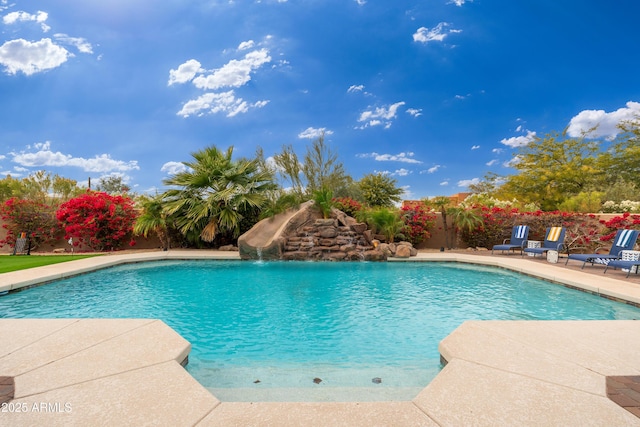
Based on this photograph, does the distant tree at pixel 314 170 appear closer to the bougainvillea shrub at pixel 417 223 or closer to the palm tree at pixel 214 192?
the palm tree at pixel 214 192

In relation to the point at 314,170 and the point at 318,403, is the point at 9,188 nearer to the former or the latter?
the point at 314,170

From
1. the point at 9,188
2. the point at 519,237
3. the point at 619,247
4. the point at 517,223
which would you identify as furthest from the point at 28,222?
the point at 619,247

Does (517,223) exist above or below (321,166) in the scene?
below

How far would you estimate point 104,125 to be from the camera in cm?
1502

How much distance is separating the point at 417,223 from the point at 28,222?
14348mm

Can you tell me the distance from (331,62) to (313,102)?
2.54 metres

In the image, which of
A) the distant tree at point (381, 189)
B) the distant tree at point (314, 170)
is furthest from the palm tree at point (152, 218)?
the distant tree at point (381, 189)

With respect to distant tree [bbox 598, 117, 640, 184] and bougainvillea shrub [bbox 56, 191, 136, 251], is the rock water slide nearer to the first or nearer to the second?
bougainvillea shrub [bbox 56, 191, 136, 251]

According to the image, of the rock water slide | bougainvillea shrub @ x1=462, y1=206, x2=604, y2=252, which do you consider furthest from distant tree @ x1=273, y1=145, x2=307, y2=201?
bougainvillea shrub @ x1=462, y1=206, x2=604, y2=252

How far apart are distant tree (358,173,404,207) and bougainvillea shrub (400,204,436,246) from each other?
29.9 ft

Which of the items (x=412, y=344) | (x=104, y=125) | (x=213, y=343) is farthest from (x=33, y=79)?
(x=412, y=344)

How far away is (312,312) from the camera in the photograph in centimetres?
481

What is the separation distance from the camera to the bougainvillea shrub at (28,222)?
12.3 metres

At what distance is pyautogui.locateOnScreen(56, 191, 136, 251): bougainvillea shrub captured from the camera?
1205 centimetres
